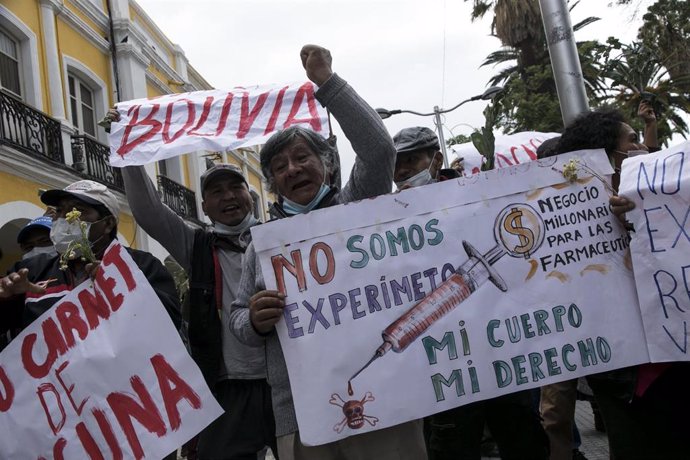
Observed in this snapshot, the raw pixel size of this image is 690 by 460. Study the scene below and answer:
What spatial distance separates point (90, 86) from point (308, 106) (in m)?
11.4

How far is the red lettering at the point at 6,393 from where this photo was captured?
2.59 m

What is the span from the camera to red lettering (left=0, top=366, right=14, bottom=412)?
8.50 ft

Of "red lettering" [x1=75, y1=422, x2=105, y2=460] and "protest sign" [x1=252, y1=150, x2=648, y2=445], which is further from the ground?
"protest sign" [x1=252, y1=150, x2=648, y2=445]

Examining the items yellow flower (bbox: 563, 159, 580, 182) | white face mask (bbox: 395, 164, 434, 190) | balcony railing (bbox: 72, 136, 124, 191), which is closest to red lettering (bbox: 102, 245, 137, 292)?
white face mask (bbox: 395, 164, 434, 190)

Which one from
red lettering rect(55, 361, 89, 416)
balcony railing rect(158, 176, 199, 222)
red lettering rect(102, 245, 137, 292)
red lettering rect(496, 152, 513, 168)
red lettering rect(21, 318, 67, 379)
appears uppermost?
balcony railing rect(158, 176, 199, 222)

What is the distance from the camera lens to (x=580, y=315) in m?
2.39

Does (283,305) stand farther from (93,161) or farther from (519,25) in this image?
(519,25)

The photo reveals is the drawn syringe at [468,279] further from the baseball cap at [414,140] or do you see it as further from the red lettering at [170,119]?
the red lettering at [170,119]

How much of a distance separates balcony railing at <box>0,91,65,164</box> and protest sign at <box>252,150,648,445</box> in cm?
868

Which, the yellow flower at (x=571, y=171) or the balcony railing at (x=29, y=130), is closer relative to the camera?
the yellow flower at (x=571, y=171)

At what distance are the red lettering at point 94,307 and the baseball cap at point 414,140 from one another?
169cm

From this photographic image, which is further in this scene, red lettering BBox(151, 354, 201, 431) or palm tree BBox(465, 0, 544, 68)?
palm tree BBox(465, 0, 544, 68)

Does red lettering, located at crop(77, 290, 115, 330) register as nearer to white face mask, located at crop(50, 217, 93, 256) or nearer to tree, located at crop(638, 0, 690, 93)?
white face mask, located at crop(50, 217, 93, 256)

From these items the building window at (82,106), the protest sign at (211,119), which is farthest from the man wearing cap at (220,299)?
the building window at (82,106)
